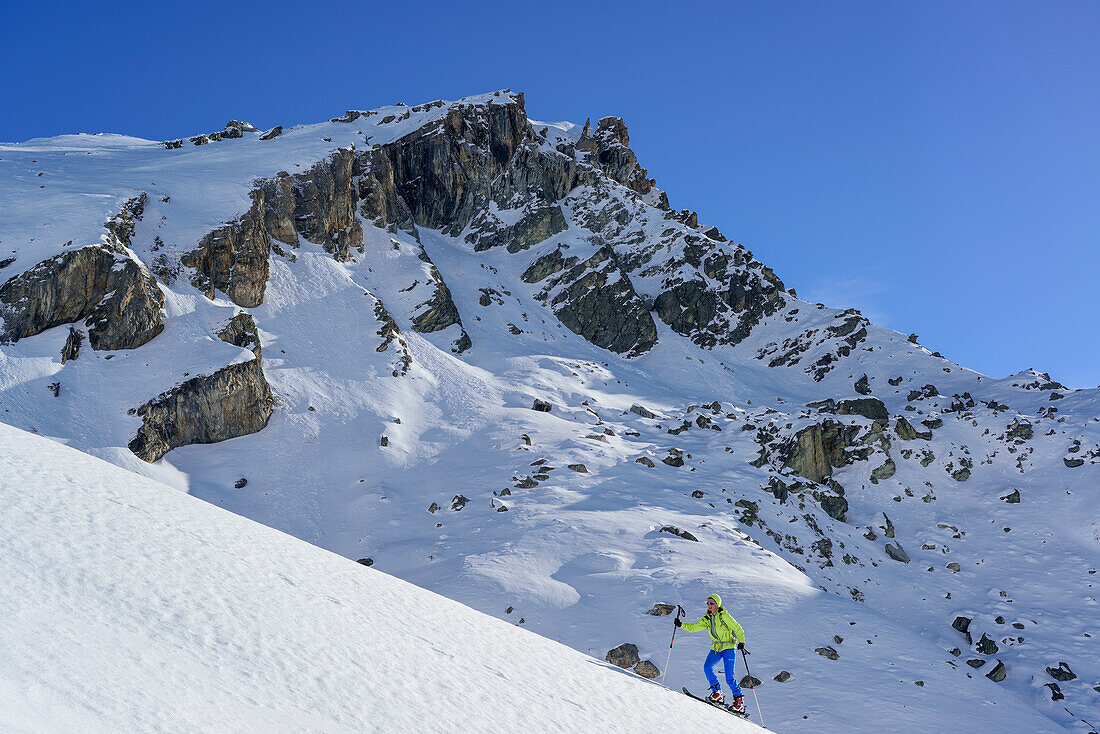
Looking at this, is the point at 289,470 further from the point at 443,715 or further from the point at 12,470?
the point at 443,715

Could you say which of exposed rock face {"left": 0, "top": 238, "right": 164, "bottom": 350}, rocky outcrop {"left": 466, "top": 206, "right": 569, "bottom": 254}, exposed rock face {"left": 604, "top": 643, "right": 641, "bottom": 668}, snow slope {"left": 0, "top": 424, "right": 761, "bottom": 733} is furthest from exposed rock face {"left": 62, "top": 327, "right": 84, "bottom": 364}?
rocky outcrop {"left": 466, "top": 206, "right": 569, "bottom": 254}

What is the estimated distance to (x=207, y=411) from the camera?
1284 inches

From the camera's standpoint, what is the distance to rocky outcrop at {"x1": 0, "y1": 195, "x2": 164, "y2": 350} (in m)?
31.8

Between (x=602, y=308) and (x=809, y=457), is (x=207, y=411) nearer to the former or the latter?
(x=809, y=457)

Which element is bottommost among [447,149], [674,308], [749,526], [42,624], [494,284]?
[42,624]

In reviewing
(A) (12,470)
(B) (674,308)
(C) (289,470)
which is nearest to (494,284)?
(B) (674,308)

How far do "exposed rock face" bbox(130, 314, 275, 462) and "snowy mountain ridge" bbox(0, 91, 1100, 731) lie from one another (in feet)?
0.38

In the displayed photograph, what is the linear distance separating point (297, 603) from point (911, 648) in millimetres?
19134

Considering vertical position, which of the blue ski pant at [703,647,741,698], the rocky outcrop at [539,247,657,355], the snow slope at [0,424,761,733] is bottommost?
the snow slope at [0,424,761,733]

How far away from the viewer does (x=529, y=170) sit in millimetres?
80062

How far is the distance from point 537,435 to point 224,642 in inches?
1110

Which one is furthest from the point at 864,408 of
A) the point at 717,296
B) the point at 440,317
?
the point at 440,317

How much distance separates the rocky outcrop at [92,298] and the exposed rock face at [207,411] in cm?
485

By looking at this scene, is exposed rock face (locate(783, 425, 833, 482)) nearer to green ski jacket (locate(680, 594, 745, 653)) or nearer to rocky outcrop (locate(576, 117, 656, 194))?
green ski jacket (locate(680, 594, 745, 653))
